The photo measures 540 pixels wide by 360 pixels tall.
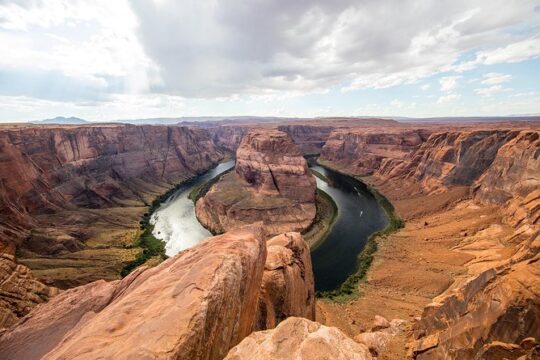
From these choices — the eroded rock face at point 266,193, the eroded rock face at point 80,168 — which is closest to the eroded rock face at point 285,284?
the eroded rock face at point 266,193

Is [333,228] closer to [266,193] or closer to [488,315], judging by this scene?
[266,193]

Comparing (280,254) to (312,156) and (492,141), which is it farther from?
(312,156)

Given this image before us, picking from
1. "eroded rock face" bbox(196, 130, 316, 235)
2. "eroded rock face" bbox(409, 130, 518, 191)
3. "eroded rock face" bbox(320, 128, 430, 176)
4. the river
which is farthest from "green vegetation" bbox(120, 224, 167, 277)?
"eroded rock face" bbox(320, 128, 430, 176)

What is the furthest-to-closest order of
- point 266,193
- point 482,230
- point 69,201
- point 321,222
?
1. point 266,193
2. point 69,201
3. point 321,222
4. point 482,230

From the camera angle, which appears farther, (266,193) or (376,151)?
(376,151)

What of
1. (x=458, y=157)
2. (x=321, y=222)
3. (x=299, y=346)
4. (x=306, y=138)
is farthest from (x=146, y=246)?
(x=306, y=138)

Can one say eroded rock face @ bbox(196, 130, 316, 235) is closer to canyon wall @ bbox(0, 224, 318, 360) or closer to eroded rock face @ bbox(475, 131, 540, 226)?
eroded rock face @ bbox(475, 131, 540, 226)
